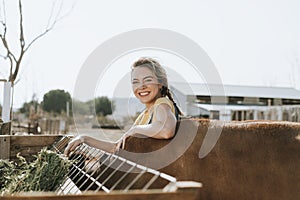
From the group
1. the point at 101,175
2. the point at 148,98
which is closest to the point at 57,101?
the point at 148,98

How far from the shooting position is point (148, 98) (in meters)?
2.05

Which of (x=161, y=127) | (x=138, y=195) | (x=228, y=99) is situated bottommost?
(x=138, y=195)

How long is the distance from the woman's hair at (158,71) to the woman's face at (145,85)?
19 mm

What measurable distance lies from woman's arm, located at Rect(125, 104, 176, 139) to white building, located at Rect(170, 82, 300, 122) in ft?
37.4

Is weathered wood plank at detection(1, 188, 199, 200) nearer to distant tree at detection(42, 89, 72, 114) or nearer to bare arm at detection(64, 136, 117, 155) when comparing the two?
bare arm at detection(64, 136, 117, 155)

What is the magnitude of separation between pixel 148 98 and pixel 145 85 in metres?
0.08

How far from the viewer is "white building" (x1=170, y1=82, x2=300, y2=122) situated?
46.5 ft

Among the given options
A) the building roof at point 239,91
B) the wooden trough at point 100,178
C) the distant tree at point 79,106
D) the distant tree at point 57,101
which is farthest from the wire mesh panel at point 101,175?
the distant tree at point 57,101

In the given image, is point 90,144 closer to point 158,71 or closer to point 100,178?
point 100,178

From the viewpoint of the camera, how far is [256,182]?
1462 millimetres

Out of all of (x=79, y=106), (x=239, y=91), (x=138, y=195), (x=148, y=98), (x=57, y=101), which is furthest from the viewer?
(x=57, y=101)

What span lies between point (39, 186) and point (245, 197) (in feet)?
2.58

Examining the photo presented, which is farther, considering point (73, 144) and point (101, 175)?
point (73, 144)

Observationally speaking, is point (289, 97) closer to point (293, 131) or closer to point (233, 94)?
point (233, 94)
